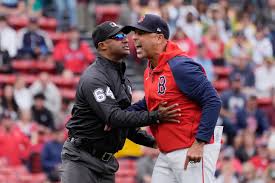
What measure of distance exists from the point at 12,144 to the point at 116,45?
596cm

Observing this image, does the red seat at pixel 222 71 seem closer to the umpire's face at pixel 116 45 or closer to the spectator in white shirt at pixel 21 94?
the spectator in white shirt at pixel 21 94

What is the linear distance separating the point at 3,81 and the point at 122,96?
7.69m

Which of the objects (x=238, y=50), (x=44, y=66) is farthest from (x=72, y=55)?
(x=238, y=50)

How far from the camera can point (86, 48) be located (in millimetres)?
17344

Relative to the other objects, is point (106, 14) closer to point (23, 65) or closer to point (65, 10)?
point (65, 10)

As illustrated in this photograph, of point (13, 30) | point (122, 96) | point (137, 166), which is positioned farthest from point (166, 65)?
point (13, 30)

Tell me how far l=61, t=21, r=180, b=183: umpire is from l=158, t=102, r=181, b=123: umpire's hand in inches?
12.1

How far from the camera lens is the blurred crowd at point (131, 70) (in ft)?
46.7

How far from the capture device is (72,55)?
17.1 metres

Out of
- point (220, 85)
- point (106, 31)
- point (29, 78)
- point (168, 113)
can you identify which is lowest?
point (220, 85)

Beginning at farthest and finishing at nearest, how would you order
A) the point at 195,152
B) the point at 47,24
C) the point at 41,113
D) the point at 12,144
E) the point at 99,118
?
the point at 47,24 → the point at 41,113 → the point at 12,144 → the point at 99,118 → the point at 195,152

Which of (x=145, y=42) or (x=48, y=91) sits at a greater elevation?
(x=145, y=42)

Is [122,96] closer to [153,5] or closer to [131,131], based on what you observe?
[131,131]

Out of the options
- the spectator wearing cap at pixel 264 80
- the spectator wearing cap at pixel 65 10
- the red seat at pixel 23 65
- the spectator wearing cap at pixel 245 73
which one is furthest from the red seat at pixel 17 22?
the spectator wearing cap at pixel 264 80
